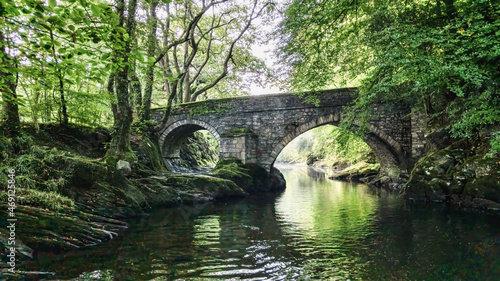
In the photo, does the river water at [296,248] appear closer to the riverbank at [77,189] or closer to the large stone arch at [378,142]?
the riverbank at [77,189]

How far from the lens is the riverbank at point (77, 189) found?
4734 millimetres

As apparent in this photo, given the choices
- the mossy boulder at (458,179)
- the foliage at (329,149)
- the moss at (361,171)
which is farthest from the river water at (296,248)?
the moss at (361,171)

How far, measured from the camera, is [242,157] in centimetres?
1475

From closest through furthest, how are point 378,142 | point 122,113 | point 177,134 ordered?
point 122,113, point 378,142, point 177,134

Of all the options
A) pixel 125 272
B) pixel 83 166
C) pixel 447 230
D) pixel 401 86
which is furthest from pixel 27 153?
pixel 401 86

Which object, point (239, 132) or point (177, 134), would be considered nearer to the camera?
point (239, 132)

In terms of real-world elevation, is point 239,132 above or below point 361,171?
above

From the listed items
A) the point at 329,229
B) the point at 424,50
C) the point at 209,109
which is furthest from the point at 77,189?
the point at 424,50

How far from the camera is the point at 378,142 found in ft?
47.9

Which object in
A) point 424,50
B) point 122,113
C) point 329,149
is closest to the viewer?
point 424,50

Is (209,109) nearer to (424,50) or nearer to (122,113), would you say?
(122,113)

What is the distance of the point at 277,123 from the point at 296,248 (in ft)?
33.6

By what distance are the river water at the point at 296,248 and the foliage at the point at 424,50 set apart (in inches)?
126

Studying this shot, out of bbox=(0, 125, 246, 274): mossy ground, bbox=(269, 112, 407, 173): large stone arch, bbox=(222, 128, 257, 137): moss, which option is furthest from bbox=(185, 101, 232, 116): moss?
bbox=(0, 125, 246, 274): mossy ground
